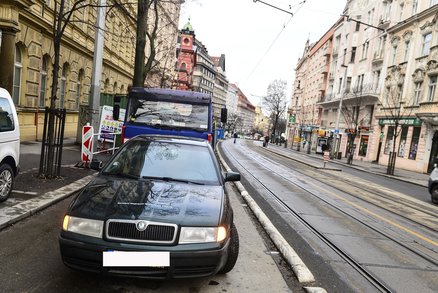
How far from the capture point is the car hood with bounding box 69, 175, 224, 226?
145 inches

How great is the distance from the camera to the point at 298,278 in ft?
15.0

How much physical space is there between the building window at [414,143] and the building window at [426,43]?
613 centimetres

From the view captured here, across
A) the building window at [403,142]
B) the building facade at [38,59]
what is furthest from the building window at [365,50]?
the building facade at [38,59]

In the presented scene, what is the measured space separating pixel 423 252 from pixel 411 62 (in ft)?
99.3

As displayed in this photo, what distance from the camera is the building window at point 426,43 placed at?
99.6 feet

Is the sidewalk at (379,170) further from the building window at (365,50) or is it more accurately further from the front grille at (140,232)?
the front grille at (140,232)

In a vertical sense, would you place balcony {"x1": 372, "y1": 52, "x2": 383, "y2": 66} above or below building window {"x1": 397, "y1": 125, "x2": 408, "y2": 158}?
above

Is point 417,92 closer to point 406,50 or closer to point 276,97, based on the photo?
point 406,50

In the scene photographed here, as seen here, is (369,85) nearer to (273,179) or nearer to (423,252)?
(273,179)

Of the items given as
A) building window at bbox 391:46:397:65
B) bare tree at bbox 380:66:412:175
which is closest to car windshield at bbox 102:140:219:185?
bare tree at bbox 380:66:412:175

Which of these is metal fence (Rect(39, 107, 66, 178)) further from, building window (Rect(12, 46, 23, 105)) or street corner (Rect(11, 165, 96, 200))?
building window (Rect(12, 46, 23, 105))

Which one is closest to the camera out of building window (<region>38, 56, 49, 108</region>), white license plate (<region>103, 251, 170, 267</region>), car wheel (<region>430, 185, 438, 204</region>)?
white license plate (<region>103, 251, 170, 267</region>)

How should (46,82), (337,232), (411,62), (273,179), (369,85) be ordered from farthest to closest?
(369,85) < (411,62) < (46,82) < (273,179) < (337,232)

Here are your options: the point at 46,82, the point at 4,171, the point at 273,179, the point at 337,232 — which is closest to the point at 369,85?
the point at 273,179
